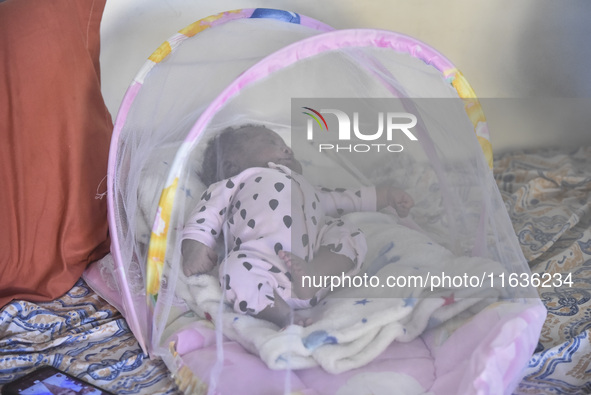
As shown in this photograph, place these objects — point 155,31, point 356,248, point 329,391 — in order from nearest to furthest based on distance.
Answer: point 329,391 → point 356,248 → point 155,31

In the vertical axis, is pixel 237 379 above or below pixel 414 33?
below

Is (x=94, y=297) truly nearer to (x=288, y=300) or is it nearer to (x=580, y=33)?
(x=288, y=300)

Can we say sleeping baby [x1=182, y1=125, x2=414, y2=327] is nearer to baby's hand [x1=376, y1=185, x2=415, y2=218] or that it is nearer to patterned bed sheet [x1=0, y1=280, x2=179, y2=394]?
baby's hand [x1=376, y1=185, x2=415, y2=218]

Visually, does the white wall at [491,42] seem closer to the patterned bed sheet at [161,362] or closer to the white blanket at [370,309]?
the patterned bed sheet at [161,362]

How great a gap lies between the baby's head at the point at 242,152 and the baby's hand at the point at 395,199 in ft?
0.70

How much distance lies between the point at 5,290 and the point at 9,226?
158 mm

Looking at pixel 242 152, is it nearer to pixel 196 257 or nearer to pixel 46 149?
pixel 196 257

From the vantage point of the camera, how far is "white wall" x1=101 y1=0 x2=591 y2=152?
2.08 m

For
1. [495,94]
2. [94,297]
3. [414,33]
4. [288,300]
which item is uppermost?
[414,33]

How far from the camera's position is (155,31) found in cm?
209

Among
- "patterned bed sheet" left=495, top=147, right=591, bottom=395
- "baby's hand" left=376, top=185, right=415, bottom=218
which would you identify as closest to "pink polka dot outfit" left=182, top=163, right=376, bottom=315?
"baby's hand" left=376, top=185, right=415, bottom=218

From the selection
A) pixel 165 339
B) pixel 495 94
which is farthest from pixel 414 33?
pixel 165 339

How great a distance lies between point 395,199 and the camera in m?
1.53

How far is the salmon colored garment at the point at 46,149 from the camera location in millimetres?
1550
